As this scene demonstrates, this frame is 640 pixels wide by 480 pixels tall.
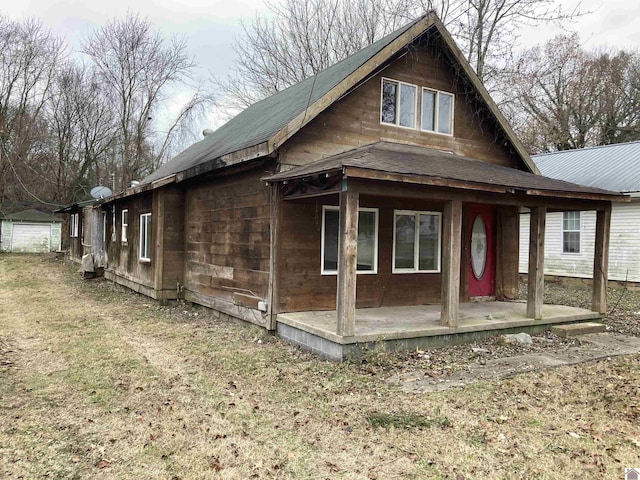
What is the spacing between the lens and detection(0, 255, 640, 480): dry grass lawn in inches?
147

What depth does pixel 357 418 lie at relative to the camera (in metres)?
4.71

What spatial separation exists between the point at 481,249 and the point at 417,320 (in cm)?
394

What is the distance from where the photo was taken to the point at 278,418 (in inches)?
185

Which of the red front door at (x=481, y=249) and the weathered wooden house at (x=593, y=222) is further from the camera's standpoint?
the weathered wooden house at (x=593, y=222)

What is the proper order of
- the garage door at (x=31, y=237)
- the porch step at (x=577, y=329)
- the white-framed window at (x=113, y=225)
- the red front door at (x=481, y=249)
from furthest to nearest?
1. the garage door at (x=31, y=237)
2. the white-framed window at (x=113, y=225)
3. the red front door at (x=481, y=249)
4. the porch step at (x=577, y=329)

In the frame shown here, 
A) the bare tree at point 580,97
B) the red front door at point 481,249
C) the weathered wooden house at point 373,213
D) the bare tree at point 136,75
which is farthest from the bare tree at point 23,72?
the bare tree at point 580,97

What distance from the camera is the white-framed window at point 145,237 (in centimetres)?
1220

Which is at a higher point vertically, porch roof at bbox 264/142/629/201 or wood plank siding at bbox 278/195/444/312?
porch roof at bbox 264/142/629/201

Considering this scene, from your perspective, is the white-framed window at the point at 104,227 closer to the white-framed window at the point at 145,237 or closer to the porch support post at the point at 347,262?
the white-framed window at the point at 145,237

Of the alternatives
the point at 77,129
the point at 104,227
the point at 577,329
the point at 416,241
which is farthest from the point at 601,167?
the point at 77,129

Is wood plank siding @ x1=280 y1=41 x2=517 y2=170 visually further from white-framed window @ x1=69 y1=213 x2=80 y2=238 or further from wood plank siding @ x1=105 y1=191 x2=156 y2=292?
white-framed window @ x1=69 y1=213 x2=80 y2=238

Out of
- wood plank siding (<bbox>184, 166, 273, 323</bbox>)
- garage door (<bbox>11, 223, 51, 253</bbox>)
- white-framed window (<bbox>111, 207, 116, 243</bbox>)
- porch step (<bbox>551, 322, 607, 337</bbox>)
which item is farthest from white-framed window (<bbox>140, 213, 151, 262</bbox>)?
garage door (<bbox>11, 223, 51, 253</bbox>)

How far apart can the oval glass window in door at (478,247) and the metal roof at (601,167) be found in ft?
22.7

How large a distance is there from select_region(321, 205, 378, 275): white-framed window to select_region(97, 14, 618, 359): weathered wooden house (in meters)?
0.02
